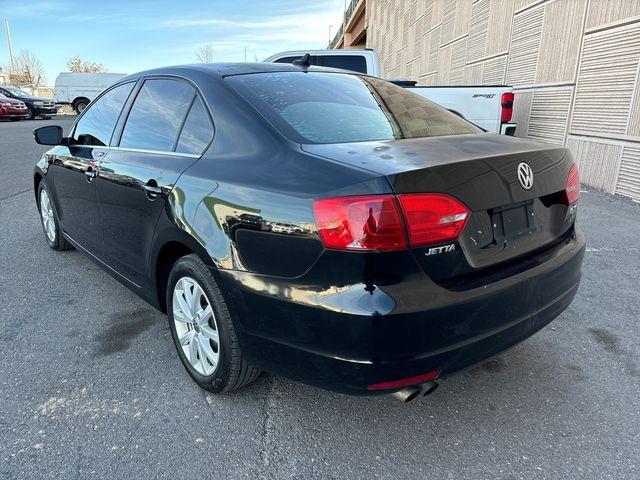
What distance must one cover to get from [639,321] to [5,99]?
29.8m

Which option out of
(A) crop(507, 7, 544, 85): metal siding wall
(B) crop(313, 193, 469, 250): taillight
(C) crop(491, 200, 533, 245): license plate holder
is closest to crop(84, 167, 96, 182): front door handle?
(B) crop(313, 193, 469, 250): taillight

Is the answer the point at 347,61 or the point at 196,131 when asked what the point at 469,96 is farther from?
the point at 196,131

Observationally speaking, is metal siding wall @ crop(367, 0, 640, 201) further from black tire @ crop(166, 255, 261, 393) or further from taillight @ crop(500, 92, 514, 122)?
black tire @ crop(166, 255, 261, 393)

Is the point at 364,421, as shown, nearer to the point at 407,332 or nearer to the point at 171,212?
the point at 407,332

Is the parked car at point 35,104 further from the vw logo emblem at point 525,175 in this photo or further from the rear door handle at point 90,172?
the vw logo emblem at point 525,175

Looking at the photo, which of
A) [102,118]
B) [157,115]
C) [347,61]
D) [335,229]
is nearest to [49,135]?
[102,118]

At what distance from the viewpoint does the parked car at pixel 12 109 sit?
25.2 m

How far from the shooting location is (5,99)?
2542 centimetres

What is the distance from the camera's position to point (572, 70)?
812cm

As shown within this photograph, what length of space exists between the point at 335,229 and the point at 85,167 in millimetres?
2527

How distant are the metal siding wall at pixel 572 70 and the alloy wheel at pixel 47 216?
707 cm

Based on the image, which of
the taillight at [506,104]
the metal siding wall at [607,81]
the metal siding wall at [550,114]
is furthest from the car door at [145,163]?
the metal siding wall at [550,114]

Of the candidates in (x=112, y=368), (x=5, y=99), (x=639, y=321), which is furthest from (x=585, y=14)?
(x=5, y=99)

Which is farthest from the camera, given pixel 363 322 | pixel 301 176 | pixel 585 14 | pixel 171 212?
pixel 585 14
